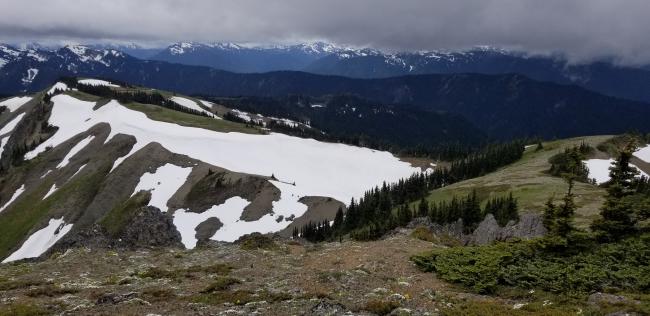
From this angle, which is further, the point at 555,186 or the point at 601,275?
the point at 555,186

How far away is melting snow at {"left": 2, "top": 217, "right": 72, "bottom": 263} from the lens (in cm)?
9500

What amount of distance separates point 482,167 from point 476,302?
494 feet

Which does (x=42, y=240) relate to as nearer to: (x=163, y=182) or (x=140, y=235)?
(x=163, y=182)

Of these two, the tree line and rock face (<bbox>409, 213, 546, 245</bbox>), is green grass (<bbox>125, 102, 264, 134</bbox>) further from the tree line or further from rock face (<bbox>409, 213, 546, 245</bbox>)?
rock face (<bbox>409, 213, 546, 245</bbox>)

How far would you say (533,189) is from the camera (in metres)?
103

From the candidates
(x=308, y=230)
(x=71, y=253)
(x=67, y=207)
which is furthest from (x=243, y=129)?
(x=71, y=253)

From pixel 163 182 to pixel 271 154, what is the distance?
51.0 metres

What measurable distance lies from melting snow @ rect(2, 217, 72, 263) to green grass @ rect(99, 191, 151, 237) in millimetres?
8919

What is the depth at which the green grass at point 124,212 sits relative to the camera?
9494cm

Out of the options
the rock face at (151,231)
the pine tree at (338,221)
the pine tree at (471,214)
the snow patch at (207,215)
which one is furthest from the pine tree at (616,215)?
the snow patch at (207,215)

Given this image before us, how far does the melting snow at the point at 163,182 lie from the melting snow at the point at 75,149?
40.1 metres

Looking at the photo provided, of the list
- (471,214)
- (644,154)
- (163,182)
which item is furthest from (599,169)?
(163,182)

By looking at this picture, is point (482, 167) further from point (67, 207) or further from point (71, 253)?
point (71, 253)

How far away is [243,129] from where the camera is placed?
195875mm
